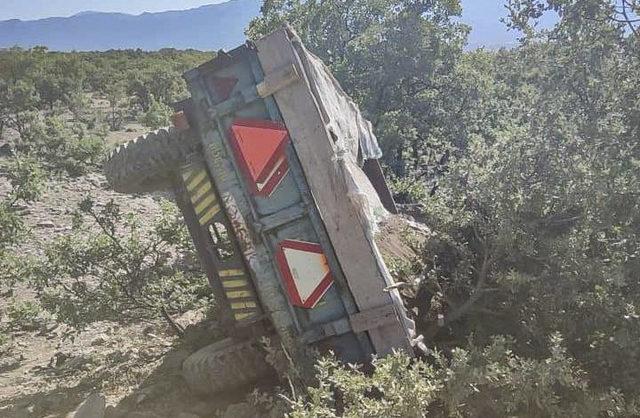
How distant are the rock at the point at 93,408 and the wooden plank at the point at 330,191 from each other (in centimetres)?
235

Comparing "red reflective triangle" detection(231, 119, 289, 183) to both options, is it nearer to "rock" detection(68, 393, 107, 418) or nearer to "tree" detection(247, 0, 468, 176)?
"rock" detection(68, 393, 107, 418)

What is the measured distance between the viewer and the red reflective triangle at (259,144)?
14.0 ft

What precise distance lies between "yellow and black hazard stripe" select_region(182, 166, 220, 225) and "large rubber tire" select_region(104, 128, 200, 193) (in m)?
0.16

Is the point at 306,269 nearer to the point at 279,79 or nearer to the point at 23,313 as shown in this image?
the point at 279,79

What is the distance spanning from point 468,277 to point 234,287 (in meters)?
1.95

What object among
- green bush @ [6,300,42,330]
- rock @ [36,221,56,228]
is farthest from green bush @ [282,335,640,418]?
rock @ [36,221,56,228]

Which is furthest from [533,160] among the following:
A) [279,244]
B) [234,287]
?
[234,287]

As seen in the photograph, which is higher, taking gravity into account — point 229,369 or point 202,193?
point 202,193

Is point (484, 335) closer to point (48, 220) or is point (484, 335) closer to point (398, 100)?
point (398, 100)

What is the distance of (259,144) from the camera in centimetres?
428

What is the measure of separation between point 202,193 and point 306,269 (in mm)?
1056

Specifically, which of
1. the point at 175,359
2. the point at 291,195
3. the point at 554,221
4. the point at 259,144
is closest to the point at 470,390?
the point at 554,221

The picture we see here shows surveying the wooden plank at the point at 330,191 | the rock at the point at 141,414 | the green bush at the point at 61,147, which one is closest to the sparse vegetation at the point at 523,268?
the wooden plank at the point at 330,191

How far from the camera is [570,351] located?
4.22 metres
